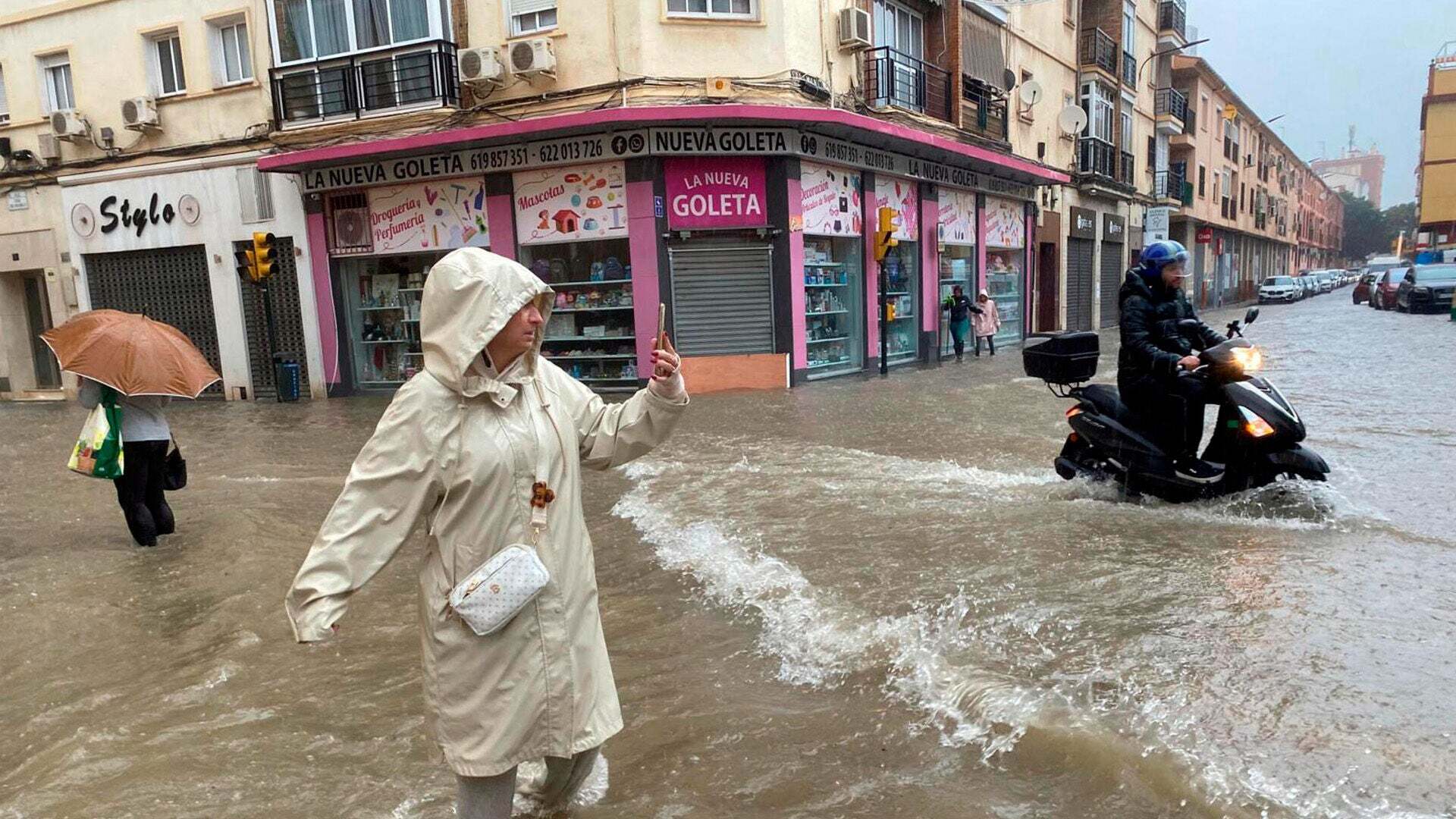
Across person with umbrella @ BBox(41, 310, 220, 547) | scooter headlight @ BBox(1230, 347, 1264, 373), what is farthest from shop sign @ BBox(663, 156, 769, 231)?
scooter headlight @ BBox(1230, 347, 1264, 373)

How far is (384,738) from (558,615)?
1.63m

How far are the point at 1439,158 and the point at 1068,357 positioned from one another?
68.4 m

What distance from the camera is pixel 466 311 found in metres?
2.41

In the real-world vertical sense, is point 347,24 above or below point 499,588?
above

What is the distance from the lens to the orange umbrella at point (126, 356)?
607 centimetres

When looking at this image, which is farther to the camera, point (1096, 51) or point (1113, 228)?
point (1113, 228)

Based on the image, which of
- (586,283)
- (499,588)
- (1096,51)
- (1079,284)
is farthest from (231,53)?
(1079,284)

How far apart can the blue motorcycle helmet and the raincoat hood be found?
4818 mm

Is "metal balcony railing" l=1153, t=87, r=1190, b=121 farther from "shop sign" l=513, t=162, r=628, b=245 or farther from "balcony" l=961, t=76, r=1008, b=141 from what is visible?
"shop sign" l=513, t=162, r=628, b=245

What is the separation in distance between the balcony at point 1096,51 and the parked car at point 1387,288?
12377 mm

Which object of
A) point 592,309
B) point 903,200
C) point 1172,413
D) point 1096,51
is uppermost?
point 1096,51

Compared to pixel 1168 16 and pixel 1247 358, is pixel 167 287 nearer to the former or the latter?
pixel 1247 358

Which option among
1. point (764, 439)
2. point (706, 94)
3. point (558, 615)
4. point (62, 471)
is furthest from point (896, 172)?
point (558, 615)

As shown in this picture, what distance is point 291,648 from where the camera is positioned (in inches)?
185
